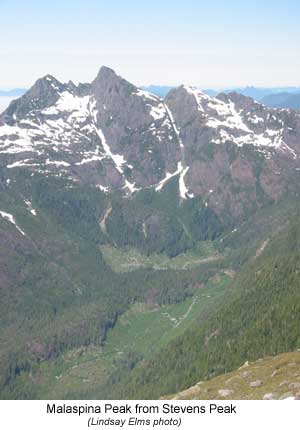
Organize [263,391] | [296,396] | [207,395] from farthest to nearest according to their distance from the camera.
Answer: [207,395] → [263,391] → [296,396]

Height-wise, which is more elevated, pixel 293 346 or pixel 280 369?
pixel 280 369

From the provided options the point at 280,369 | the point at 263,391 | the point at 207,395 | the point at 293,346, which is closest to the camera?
the point at 263,391

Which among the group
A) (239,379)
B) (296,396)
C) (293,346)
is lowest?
(293,346)

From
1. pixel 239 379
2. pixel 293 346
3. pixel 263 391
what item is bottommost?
pixel 293 346

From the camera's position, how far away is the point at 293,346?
19588cm
